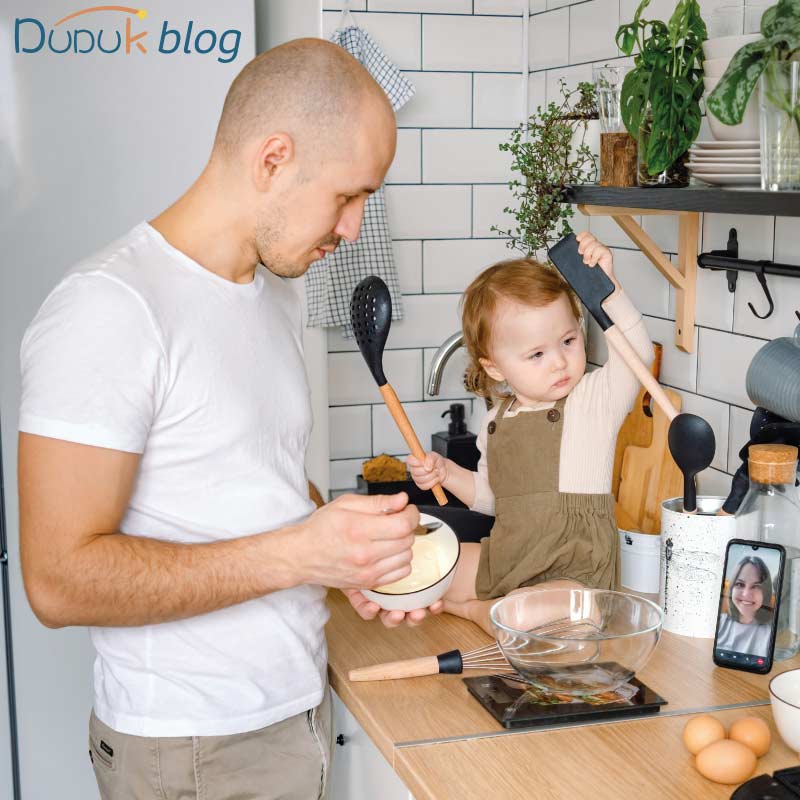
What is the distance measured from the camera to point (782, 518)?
4.74 feet

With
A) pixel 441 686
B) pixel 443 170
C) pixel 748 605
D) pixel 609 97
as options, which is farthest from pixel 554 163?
pixel 441 686

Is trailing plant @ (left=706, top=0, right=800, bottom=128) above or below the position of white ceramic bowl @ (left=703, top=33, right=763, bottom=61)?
below

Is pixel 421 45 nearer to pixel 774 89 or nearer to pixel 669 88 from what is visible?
pixel 669 88

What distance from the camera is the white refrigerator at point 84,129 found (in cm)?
186

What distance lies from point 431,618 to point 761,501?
50 cm

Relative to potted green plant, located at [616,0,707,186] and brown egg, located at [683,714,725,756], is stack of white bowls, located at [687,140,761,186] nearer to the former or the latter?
potted green plant, located at [616,0,707,186]

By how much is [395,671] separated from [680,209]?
716 mm

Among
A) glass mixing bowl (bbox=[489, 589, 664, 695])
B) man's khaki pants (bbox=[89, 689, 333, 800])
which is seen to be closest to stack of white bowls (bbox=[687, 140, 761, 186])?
glass mixing bowl (bbox=[489, 589, 664, 695])

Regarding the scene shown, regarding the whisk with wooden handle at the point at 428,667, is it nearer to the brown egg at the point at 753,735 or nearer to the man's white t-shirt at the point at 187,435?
the man's white t-shirt at the point at 187,435

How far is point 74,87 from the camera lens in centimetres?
187

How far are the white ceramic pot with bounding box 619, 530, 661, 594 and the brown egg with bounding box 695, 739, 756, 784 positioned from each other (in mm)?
542

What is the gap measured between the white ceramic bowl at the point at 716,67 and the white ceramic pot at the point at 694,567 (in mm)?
589

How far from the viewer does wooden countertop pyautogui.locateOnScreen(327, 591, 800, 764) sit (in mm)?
1262

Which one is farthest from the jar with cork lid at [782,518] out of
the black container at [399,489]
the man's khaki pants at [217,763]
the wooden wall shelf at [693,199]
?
the black container at [399,489]
